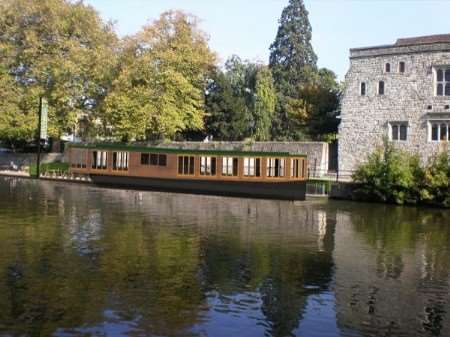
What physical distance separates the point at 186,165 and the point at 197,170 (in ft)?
2.92

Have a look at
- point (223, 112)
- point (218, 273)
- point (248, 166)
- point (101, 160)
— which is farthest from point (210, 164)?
point (218, 273)

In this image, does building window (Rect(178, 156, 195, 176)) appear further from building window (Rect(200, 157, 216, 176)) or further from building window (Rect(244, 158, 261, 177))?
building window (Rect(244, 158, 261, 177))

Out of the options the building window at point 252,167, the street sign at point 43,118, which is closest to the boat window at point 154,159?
the building window at point 252,167

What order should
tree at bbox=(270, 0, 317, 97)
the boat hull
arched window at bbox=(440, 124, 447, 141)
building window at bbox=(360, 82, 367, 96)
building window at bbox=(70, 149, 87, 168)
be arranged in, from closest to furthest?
the boat hull < arched window at bbox=(440, 124, 447, 141) < building window at bbox=(70, 149, 87, 168) < building window at bbox=(360, 82, 367, 96) < tree at bbox=(270, 0, 317, 97)

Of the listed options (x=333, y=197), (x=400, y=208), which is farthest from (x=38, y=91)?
(x=400, y=208)

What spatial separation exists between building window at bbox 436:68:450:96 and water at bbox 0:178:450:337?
13.5 m

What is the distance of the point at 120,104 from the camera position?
50312 mm

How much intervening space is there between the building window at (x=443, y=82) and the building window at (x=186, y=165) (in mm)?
18002

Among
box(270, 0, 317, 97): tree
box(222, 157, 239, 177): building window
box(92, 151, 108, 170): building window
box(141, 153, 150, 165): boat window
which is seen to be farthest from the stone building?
box(270, 0, 317, 97): tree

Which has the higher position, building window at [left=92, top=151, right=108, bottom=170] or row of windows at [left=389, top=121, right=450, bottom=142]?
row of windows at [left=389, top=121, right=450, bottom=142]

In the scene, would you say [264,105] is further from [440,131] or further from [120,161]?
[440,131]

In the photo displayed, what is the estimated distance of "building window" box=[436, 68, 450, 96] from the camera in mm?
41938

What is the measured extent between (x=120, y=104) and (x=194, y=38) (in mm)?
9760

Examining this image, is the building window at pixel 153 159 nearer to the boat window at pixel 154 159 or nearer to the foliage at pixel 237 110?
the boat window at pixel 154 159
